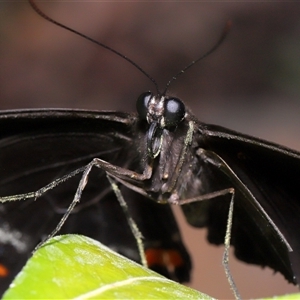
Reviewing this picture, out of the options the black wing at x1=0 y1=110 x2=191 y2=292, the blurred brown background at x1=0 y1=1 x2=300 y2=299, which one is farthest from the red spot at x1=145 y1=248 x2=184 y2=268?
the blurred brown background at x1=0 y1=1 x2=300 y2=299

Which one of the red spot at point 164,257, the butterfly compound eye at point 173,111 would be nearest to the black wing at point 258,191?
the butterfly compound eye at point 173,111

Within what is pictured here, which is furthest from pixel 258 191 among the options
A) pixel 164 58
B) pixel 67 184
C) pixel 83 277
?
pixel 164 58

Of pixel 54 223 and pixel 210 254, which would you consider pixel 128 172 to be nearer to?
pixel 54 223

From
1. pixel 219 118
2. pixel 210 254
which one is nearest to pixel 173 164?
pixel 210 254

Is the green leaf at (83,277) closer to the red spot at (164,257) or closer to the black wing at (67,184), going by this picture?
the black wing at (67,184)

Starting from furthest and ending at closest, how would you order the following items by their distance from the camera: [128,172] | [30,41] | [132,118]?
[30,41] < [132,118] < [128,172]

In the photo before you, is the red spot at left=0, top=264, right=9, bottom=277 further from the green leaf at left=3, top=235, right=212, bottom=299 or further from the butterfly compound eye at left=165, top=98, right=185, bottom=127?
the butterfly compound eye at left=165, top=98, right=185, bottom=127
